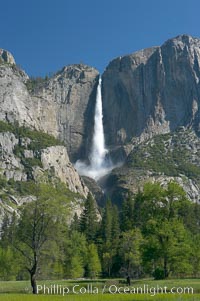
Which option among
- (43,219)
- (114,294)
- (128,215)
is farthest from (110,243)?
(114,294)

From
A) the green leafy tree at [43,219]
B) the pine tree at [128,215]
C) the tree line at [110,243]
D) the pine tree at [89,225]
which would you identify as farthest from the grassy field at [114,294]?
the pine tree at [89,225]

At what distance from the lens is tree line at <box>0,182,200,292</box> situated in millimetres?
40062

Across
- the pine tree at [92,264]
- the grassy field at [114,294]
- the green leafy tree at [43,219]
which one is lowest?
the grassy field at [114,294]

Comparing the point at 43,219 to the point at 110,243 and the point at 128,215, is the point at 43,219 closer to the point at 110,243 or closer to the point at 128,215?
the point at 110,243

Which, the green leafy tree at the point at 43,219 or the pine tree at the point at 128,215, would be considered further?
the pine tree at the point at 128,215

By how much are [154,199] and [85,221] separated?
183 feet

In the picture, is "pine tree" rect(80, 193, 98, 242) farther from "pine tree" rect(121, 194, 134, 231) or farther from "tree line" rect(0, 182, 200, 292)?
"pine tree" rect(121, 194, 134, 231)

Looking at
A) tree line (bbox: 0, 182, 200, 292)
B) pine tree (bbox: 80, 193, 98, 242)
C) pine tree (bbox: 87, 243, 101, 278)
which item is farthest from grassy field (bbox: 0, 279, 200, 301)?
pine tree (bbox: 80, 193, 98, 242)

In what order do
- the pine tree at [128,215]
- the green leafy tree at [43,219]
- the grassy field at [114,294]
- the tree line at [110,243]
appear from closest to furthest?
the grassy field at [114,294] < the green leafy tree at [43,219] < the tree line at [110,243] < the pine tree at [128,215]

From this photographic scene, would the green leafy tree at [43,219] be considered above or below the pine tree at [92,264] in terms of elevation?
above

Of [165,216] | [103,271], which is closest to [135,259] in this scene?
[165,216]

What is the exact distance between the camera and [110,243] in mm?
98938

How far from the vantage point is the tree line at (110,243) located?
40062 millimetres

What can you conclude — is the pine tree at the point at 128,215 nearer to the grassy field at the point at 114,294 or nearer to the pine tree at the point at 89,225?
the pine tree at the point at 89,225
